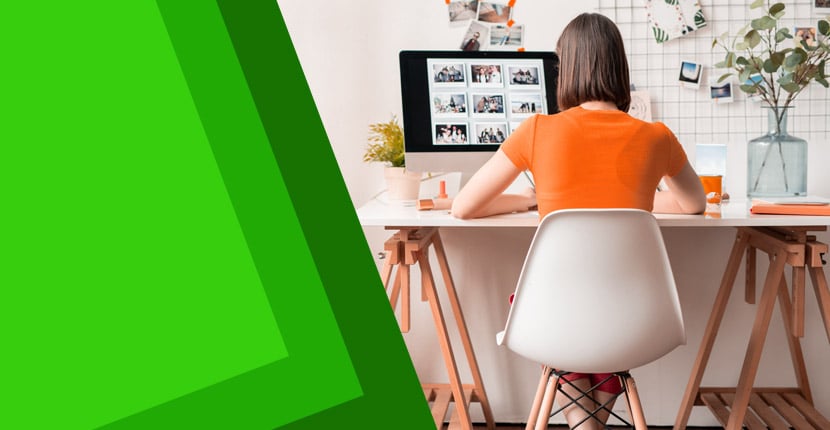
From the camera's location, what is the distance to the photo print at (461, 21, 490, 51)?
2521mm

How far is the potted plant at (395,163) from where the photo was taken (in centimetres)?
235

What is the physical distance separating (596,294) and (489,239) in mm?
1022

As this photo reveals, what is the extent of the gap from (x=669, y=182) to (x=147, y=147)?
131 centimetres

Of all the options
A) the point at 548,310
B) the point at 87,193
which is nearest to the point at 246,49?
the point at 87,193

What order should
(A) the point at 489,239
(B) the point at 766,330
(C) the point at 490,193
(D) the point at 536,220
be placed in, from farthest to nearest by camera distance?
(A) the point at 489,239 < (B) the point at 766,330 < (D) the point at 536,220 < (C) the point at 490,193

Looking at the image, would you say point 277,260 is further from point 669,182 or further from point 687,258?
point 687,258

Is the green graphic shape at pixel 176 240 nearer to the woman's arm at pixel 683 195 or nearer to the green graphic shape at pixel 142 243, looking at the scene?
the green graphic shape at pixel 142 243

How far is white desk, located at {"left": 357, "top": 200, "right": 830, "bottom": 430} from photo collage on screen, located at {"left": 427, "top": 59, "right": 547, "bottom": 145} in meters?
0.24

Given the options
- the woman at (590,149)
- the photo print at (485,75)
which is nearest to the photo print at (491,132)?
the photo print at (485,75)

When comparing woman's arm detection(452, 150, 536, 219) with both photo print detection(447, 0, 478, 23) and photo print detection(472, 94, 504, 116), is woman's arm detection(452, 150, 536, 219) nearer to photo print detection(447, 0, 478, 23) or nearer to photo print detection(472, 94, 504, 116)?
photo print detection(472, 94, 504, 116)

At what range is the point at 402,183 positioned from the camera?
2.35 metres

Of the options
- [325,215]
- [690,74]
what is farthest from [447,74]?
[325,215]

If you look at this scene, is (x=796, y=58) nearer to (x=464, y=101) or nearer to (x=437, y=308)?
(x=464, y=101)

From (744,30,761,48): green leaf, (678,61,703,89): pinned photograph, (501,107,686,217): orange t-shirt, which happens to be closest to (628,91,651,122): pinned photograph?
(678,61,703,89): pinned photograph
